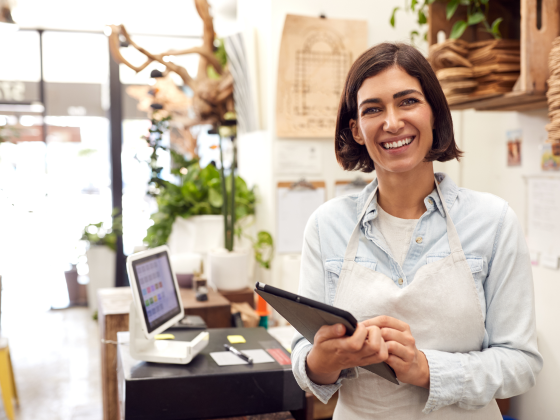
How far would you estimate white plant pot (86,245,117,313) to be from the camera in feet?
17.7

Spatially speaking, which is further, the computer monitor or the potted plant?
the potted plant

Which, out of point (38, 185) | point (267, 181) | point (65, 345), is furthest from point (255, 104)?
point (38, 185)

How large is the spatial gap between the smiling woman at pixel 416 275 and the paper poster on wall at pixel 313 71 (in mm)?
1662

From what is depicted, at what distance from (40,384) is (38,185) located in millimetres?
2720

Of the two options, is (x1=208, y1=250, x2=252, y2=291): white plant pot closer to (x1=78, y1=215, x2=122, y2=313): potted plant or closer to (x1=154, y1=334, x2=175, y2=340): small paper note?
(x1=154, y1=334, x2=175, y2=340): small paper note

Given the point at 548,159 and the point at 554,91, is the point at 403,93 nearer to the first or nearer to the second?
the point at 554,91

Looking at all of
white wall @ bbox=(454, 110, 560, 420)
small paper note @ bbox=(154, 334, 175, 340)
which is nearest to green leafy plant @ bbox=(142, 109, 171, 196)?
small paper note @ bbox=(154, 334, 175, 340)

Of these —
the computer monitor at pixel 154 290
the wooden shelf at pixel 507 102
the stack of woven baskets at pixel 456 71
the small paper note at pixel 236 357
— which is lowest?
the small paper note at pixel 236 357

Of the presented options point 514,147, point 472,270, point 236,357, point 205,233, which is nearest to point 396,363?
point 472,270

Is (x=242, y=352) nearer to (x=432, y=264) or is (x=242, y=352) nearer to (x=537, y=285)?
(x=432, y=264)

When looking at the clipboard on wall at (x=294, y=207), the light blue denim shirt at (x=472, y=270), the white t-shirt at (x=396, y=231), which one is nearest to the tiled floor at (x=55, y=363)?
the clipboard on wall at (x=294, y=207)

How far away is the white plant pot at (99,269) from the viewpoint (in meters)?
5.39

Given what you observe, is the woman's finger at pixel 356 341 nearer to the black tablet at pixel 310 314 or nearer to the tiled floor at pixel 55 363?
the black tablet at pixel 310 314

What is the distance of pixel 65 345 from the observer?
4.64m
